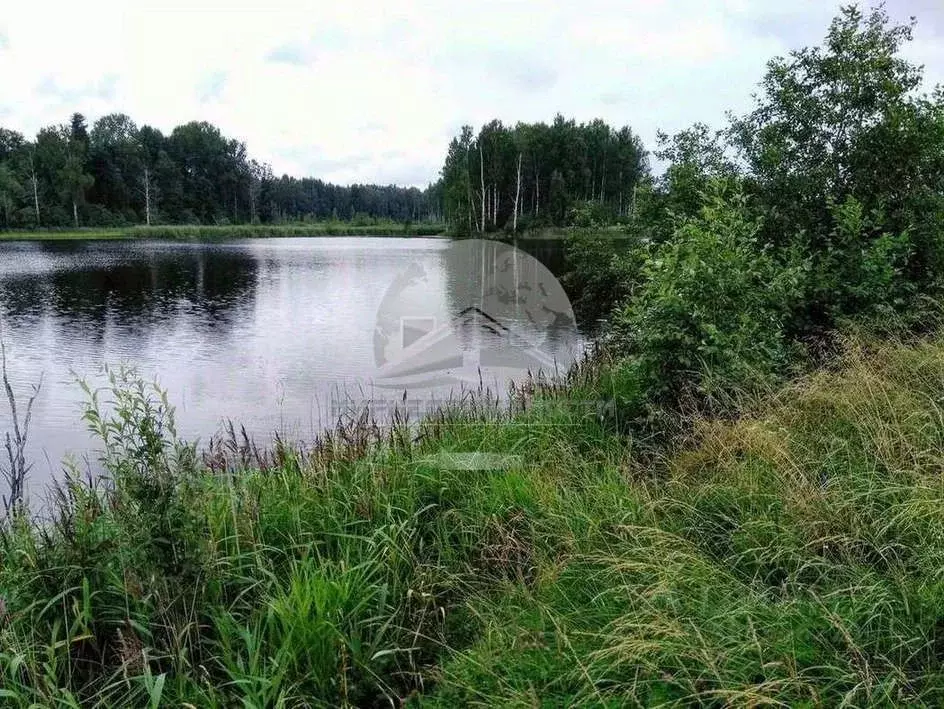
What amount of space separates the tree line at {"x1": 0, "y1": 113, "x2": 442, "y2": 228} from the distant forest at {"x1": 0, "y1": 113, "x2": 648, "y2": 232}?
16 centimetres

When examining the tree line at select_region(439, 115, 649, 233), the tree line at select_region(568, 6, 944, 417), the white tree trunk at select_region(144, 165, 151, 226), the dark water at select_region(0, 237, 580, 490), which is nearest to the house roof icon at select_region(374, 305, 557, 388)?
the dark water at select_region(0, 237, 580, 490)

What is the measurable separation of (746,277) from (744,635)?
4.12 metres

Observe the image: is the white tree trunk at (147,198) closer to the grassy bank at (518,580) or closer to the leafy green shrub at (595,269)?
the leafy green shrub at (595,269)

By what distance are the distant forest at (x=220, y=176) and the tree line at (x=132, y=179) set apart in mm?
156

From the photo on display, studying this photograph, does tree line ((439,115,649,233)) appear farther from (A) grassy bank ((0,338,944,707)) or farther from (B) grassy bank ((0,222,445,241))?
(A) grassy bank ((0,338,944,707))

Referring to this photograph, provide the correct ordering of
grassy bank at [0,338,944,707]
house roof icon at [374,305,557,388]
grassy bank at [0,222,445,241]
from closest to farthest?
1. grassy bank at [0,338,944,707]
2. house roof icon at [374,305,557,388]
3. grassy bank at [0,222,445,241]

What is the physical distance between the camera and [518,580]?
10.9 feet

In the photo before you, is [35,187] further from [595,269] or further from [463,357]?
[463,357]

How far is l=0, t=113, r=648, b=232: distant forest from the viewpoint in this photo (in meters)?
70.9

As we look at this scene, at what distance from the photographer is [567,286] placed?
80.7 feet

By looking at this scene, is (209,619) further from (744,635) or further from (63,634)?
(744,635)

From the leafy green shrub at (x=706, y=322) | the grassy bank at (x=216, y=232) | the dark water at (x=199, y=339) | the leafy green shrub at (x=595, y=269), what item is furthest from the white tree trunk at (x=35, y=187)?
the leafy green shrub at (x=706, y=322)

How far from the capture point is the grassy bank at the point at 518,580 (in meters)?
2.35

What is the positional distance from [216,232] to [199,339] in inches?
2975
